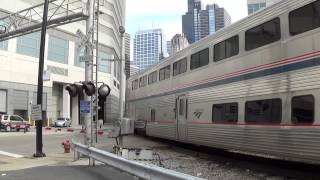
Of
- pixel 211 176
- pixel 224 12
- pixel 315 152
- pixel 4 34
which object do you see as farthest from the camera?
pixel 224 12

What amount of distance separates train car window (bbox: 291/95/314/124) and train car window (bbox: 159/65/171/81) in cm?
1155

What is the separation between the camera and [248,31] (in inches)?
562

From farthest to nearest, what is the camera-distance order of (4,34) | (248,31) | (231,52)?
1. (4,34)
2. (231,52)
3. (248,31)

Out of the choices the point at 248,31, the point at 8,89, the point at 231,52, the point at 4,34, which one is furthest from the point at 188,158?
the point at 8,89

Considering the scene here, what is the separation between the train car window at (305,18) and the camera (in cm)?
1120

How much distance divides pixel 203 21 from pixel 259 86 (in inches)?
2449

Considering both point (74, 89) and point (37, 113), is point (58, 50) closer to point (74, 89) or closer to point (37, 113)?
point (37, 113)

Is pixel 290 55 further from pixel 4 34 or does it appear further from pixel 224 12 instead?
pixel 224 12

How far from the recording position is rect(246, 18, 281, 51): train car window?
12.7 m

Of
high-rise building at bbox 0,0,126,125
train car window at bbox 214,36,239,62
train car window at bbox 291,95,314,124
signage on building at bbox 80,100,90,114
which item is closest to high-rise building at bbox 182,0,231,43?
high-rise building at bbox 0,0,126,125

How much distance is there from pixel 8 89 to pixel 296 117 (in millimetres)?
55253

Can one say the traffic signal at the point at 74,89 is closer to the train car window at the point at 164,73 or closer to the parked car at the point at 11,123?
the train car window at the point at 164,73

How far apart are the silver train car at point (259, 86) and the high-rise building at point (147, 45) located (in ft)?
182

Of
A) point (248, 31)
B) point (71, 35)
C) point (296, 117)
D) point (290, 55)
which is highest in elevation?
point (71, 35)
